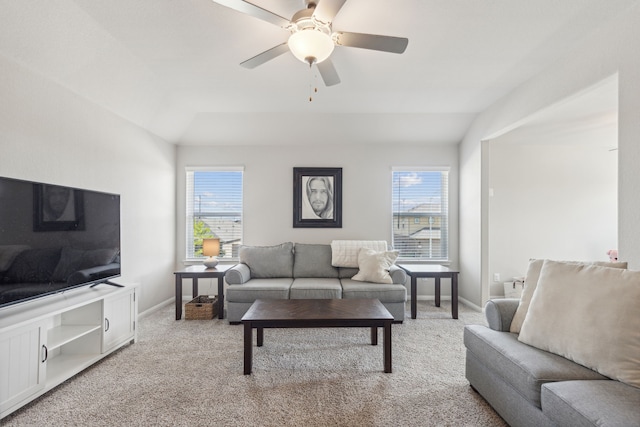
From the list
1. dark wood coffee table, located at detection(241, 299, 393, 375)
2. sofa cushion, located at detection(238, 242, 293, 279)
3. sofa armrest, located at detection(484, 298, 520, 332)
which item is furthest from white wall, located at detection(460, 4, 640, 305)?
sofa cushion, located at detection(238, 242, 293, 279)

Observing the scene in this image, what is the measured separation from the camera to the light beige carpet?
1953mm

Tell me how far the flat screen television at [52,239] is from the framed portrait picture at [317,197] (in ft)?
7.93

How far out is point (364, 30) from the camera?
8.18 ft

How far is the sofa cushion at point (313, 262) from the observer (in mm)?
4316

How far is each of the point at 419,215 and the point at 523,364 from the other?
132 inches

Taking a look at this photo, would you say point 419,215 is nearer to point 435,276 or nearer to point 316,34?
point 435,276

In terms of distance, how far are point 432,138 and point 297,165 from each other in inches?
82.0

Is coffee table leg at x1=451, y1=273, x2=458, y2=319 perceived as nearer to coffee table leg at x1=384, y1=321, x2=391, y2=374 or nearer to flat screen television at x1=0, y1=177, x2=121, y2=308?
coffee table leg at x1=384, y1=321, x2=391, y2=374

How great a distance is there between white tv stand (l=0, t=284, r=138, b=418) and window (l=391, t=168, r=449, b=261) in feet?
12.0

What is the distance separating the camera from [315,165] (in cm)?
485

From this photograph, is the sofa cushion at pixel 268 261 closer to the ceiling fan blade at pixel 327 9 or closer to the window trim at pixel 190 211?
the window trim at pixel 190 211

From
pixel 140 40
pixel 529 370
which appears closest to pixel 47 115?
pixel 140 40

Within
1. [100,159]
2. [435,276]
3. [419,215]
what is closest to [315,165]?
[419,215]

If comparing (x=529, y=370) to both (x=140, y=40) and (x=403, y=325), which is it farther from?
(x=140, y=40)
